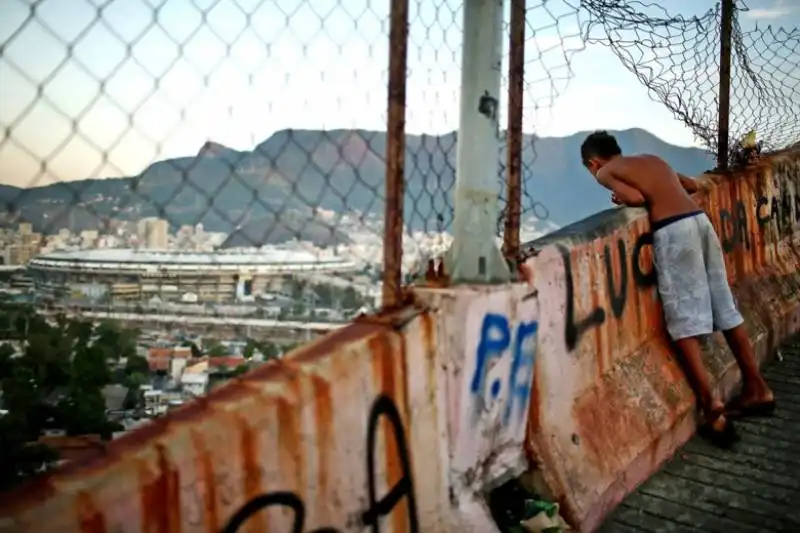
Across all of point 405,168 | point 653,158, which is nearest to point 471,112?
point 405,168

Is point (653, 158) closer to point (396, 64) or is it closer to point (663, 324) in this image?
point (663, 324)

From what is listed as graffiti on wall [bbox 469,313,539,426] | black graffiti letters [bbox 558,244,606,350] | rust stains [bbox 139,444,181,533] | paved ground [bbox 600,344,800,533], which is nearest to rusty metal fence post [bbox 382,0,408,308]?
graffiti on wall [bbox 469,313,539,426]

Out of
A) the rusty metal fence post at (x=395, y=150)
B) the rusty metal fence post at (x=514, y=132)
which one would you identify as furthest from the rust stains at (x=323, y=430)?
the rusty metal fence post at (x=514, y=132)

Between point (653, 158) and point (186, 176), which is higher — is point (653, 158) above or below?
above

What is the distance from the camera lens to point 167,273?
1874 mm

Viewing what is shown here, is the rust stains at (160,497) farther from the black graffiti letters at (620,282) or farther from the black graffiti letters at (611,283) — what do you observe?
the black graffiti letters at (620,282)

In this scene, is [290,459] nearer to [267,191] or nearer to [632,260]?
[267,191]

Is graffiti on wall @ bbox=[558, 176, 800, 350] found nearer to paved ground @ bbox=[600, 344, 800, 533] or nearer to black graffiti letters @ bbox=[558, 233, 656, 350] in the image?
black graffiti letters @ bbox=[558, 233, 656, 350]

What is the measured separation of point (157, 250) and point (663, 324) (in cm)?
347

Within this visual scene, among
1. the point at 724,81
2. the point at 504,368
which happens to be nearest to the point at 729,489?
the point at 504,368

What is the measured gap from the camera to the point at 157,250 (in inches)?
69.1

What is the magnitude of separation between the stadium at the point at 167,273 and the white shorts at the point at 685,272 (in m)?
2.68

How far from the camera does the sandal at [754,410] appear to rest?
4449 millimetres

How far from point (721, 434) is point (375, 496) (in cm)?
253
